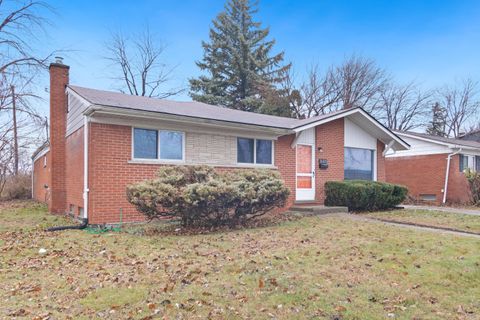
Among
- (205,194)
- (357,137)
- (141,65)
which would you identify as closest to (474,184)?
(357,137)

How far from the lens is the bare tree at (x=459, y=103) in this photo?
34.8 metres

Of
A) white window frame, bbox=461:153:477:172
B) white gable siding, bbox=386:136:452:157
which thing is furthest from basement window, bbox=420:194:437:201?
white window frame, bbox=461:153:477:172

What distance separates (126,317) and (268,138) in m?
8.91

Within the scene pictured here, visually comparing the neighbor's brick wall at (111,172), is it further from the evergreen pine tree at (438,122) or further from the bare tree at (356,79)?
the evergreen pine tree at (438,122)

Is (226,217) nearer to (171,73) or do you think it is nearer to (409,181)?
(409,181)

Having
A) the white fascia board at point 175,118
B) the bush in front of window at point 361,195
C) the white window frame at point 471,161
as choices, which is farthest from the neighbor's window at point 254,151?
the white window frame at point 471,161

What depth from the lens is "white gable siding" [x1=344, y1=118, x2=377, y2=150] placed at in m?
13.8

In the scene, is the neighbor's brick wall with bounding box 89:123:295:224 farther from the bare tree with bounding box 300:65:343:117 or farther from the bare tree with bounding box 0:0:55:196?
the bare tree with bounding box 300:65:343:117

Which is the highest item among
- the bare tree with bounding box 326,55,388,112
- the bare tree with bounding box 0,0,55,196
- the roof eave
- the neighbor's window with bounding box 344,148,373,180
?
the bare tree with bounding box 326,55,388,112

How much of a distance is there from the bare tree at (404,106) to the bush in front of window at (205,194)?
87.4 ft

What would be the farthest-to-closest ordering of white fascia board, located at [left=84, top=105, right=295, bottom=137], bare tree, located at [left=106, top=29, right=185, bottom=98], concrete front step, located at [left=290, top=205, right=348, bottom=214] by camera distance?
bare tree, located at [left=106, top=29, right=185, bottom=98], concrete front step, located at [left=290, top=205, right=348, bottom=214], white fascia board, located at [left=84, top=105, right=295, bottom=137]

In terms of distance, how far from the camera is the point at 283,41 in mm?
32906

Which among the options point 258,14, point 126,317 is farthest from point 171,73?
point 126,317

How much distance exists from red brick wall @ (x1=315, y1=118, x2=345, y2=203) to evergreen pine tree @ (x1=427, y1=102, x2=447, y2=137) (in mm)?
27809
